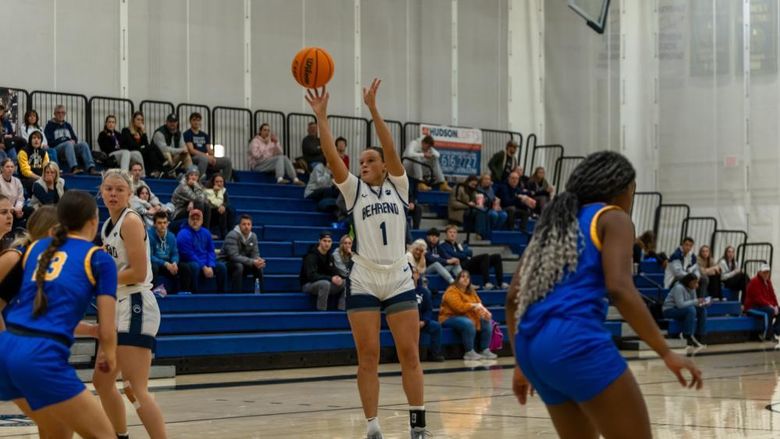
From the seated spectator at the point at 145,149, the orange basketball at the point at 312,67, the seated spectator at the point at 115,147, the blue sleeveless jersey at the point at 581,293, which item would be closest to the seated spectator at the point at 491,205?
the seated spectator at the point at 145,149

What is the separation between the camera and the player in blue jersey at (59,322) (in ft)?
15.1

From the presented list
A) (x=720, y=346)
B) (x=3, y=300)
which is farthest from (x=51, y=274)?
(x=720, y=346)

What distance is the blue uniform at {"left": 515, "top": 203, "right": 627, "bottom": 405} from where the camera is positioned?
4027mm

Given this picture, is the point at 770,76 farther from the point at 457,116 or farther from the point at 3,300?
the point at 3,300

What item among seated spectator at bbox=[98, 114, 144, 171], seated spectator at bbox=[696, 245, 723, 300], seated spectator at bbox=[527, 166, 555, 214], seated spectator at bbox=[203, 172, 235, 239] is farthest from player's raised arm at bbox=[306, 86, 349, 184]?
seated spectator at bbox=[696, 245, 723, 300]

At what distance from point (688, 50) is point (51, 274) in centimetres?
2117

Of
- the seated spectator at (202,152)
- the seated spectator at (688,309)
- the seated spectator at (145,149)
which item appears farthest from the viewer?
the seated spectator at (688,309)

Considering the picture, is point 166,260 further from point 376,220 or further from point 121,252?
point 121,252

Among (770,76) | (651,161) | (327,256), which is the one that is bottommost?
(327,256)

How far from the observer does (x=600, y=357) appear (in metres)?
4.04

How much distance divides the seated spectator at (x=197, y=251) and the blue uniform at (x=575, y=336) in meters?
11.4

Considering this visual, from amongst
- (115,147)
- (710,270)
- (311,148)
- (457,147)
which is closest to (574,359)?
(115,147)

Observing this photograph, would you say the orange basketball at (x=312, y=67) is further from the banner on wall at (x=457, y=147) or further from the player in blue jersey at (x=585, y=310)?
the banner on wall at (x=457, y=147)

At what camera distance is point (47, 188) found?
1527 centimetres
